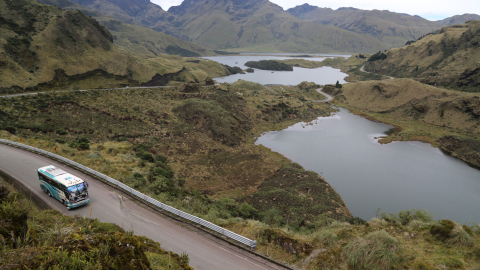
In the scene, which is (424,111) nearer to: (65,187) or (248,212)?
(248,212)

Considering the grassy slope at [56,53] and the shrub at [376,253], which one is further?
the grassy slope at [56,53]

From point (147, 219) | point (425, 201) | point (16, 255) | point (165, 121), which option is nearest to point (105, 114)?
point (165, 121)

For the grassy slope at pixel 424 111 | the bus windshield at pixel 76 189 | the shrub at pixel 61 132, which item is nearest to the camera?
the bus windshield at pixel 76 189

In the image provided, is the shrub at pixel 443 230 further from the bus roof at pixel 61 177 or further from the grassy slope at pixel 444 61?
the grassy slope at pixel 444 61

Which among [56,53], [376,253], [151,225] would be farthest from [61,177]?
[56,53]

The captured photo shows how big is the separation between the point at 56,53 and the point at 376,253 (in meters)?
92.6

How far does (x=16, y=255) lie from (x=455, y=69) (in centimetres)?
15470

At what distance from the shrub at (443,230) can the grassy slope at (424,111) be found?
54.8 metres

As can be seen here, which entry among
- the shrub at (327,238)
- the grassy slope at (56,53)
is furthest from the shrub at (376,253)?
the grassy slope at (56,53)

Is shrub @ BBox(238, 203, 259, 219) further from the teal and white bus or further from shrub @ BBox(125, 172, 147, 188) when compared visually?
the teal and white bus

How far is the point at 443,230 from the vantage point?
628 inches

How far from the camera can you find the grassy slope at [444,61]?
98438 mm

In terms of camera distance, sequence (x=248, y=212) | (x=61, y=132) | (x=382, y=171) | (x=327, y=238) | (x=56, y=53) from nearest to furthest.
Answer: (x=327, y=238)
(x=248, y=212)
(x=61, y=132)
(x=382, y=171)
(x=56, y=53)

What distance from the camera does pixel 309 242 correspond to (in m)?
17.3
